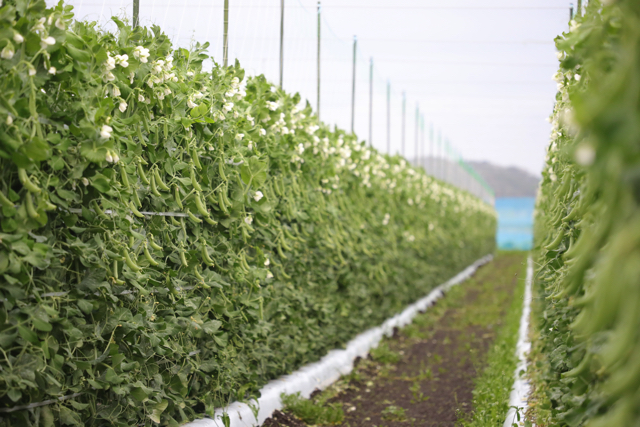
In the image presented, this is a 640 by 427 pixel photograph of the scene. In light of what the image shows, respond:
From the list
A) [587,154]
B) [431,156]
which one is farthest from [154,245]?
Answer: [431,156]

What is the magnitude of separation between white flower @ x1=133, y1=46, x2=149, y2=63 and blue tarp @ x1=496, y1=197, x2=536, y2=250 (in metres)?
33.8

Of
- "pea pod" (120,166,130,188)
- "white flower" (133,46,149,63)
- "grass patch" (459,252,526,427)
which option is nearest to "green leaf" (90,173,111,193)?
"pea pod" (120,166,130,188)

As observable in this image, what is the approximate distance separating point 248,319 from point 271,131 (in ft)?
4.83

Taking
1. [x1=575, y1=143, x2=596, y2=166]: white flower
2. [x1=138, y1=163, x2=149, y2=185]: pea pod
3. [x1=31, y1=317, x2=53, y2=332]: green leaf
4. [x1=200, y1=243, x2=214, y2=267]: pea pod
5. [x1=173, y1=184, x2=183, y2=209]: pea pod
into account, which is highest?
[x1=575, y1=143, x2=596, y2=166]: white flower

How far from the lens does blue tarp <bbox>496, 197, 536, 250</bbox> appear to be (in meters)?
34.7

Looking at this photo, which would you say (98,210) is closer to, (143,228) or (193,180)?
(143,228)

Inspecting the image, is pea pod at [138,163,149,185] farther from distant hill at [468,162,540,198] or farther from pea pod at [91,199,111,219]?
distant hill at [468,162,540,198]

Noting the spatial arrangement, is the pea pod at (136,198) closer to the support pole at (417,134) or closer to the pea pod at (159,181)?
the pea pod at (159,181)

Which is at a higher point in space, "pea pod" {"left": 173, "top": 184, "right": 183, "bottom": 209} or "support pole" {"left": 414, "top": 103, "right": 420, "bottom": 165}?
"pea pod" {"left": 173, "top": 184, "right": 183, "bottom": 209}

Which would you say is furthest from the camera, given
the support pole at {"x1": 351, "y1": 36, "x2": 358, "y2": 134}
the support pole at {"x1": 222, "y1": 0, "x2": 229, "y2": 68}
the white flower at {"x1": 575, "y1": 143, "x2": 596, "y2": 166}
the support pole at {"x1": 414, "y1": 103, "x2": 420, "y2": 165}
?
the support pole at {"x1": 414, "y1": 103, "x2": 420, "y2": 165}

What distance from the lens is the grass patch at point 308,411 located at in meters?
4.49

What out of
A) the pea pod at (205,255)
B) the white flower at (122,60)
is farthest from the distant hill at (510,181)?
the white flower at (122,60)

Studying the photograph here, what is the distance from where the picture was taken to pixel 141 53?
2857mm

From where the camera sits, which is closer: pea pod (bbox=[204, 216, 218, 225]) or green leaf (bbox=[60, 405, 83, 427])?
green leaf (bbox=[60, 405, 83, 427])
